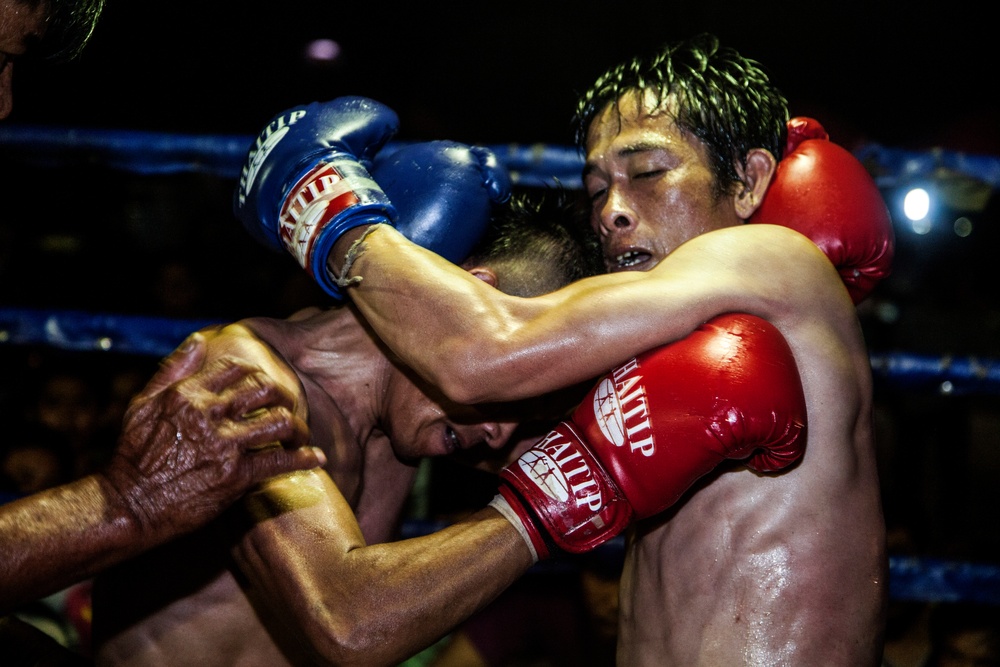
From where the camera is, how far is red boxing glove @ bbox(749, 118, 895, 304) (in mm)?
1827

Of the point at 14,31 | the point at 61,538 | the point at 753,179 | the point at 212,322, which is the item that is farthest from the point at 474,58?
the point at 61,538

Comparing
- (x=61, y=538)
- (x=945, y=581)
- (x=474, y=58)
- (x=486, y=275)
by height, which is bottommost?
(x=945, y=581)

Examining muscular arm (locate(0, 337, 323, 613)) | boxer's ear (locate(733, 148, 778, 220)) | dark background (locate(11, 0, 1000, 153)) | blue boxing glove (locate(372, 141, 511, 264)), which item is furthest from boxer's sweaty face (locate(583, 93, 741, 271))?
dark background (locate(11, 0, 1000, 153))

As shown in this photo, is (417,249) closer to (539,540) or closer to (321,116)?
(321,116)

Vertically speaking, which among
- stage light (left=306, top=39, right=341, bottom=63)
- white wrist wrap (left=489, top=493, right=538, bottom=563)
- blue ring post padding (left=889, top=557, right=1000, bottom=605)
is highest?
white wrist wrap (left=489, top=493, right=538, bottom=563)

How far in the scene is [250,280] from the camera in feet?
18.7

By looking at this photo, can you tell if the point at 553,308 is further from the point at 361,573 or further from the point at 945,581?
the point at 945,581

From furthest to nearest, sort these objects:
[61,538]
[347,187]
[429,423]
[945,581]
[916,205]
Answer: [916,205]
[945,581]
[429,423]
[347,187]
[61,538]

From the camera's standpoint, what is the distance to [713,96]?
2094 mm

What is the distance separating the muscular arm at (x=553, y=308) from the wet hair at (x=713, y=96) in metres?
0.49

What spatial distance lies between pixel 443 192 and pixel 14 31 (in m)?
0.92

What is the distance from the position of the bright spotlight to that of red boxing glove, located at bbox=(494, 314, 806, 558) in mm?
2704

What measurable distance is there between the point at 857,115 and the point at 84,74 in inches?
258

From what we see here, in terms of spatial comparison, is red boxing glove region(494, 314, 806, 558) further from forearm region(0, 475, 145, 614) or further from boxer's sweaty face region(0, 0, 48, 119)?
boxer's sweaty face region(0, 0, 48, 119)
